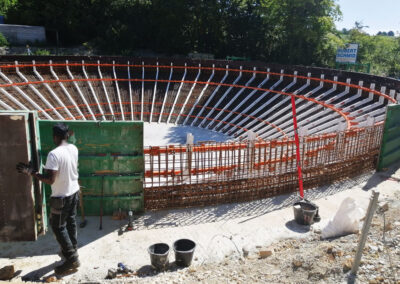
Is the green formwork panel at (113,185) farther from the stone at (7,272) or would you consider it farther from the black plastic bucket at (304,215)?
the black plastic bucket at (304,215)

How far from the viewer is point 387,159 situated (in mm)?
8914

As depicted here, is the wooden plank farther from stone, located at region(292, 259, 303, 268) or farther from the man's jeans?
stone, located at region(292, 259, 303, 268)

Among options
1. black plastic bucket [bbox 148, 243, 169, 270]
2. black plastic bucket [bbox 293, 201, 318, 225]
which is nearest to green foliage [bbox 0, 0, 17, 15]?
black plastic bucket [bbox 148, 243, 169, 270]

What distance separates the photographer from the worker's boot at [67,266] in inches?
182

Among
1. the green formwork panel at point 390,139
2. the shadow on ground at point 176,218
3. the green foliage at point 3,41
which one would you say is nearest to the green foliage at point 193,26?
the green foliage at point 3,41

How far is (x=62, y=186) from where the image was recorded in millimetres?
4355

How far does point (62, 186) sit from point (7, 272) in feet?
4.80

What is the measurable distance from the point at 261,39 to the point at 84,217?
3618 centimetres

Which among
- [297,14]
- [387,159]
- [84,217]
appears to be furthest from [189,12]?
[84,217]

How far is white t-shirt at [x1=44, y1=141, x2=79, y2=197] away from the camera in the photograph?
13.8ft

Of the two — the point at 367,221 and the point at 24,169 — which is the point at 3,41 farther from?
the point at 367,221

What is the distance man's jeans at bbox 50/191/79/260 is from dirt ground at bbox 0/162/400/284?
1.23ft

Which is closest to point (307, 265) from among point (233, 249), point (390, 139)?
point (233, 249)

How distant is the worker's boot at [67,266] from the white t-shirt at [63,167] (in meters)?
1.01
